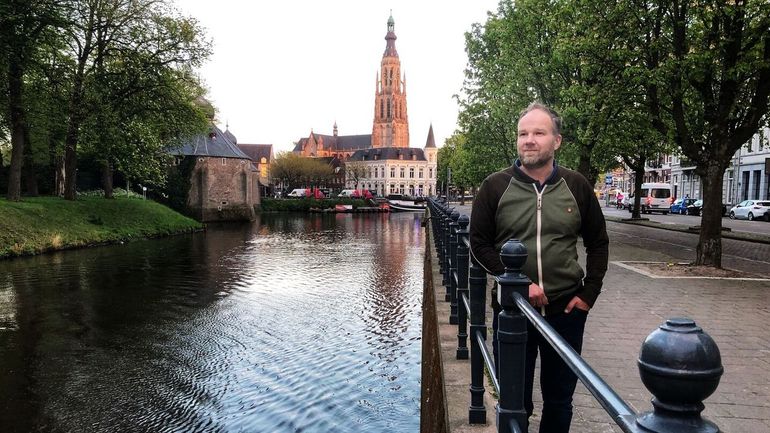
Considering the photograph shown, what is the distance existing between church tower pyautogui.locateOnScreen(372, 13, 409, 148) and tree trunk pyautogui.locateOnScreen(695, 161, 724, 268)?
410ft

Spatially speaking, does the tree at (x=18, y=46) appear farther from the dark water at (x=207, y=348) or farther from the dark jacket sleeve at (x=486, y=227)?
the dark jacket sleeve at (x=486, y=227)

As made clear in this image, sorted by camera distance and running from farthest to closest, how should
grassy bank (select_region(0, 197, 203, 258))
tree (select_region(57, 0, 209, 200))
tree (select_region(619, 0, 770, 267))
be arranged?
tree (select_region(57, 0, 209, 200)), grassy bank (select_region(0, 197, 203, 258)), tree (select_region(619, 0, 770, 267))

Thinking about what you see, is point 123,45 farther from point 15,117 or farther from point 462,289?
point 462,289

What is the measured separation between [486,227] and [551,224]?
1.19 feet

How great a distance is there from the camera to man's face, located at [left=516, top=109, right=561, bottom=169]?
9.86ft

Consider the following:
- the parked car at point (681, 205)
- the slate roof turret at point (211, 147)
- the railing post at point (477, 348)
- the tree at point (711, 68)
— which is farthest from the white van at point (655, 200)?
the railing post at point (477, 348)

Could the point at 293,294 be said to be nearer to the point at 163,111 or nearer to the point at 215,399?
the point at 215,399

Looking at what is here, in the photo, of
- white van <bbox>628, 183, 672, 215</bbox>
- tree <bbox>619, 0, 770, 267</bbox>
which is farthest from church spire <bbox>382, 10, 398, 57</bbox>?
tree <bbox>619, 0, 770, 267</bbox>

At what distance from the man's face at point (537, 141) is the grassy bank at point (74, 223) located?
69.2 ft

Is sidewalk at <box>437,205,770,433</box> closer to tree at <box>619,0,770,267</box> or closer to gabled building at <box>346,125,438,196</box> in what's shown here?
tree at <box>619,0,770,267</box>

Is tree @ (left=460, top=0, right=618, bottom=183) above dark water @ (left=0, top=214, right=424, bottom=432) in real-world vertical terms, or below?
above

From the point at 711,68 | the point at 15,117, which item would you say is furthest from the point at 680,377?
the point at 15,117

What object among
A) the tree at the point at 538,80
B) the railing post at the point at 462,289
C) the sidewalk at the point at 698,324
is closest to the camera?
the sidewalk at the point at 698,324

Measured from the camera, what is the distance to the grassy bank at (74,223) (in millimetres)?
20938
